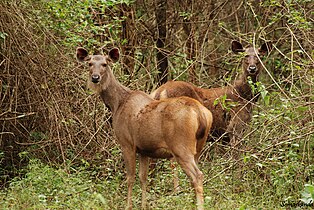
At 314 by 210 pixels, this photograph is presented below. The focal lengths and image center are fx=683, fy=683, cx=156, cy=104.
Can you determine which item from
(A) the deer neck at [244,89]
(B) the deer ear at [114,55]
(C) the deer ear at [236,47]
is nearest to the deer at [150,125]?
(B) the deer ear at [114,55]

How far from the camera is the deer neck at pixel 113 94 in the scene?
991cm

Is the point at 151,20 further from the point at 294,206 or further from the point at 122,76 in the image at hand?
the point at 294,206

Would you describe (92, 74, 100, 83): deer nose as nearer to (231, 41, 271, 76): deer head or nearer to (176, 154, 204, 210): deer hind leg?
(176, 154, 204, 210): deer hind leg

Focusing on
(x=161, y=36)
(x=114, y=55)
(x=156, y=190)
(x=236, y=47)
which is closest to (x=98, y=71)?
(x=114, y=55)

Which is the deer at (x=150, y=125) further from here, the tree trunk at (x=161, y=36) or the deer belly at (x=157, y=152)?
the tree trunk at (x=161, y=36)

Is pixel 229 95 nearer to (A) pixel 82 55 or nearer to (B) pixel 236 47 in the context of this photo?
(B) pixel 236 47

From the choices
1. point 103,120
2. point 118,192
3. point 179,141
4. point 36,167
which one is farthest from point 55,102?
point 179,141

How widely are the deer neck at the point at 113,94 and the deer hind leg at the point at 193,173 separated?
1580 mm

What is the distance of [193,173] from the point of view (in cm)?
863

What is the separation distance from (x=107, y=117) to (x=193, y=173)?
3.48m

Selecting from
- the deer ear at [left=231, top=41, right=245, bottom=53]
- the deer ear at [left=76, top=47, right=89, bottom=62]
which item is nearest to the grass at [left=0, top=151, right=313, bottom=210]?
the deer ear at [left=76, top=47, right=89, bottom=62]

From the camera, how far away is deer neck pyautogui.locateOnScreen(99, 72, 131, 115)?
32.5ft

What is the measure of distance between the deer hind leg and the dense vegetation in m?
0.16

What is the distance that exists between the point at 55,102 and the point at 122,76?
4.32 feet
